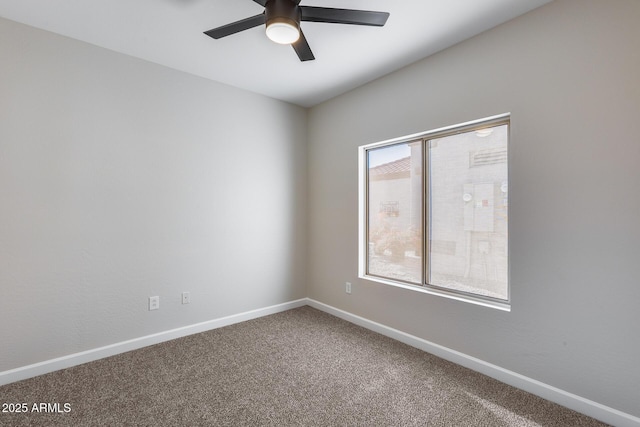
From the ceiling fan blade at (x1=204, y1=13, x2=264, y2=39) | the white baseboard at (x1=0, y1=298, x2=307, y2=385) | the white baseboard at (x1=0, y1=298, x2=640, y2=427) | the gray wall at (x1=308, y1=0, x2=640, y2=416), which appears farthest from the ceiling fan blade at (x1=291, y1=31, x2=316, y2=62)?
the white baseboard at (x1=0, y1=298, x2=307, y2=385)

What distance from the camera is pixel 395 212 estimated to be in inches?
122

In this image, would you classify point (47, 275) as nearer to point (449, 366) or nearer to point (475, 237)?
point (449, 366)

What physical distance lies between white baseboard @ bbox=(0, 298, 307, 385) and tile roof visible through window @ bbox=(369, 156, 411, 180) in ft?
6.68

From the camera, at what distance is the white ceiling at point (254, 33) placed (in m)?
1.99

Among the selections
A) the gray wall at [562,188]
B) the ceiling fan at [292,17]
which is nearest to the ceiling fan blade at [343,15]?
the ceiling fan at [292,17]

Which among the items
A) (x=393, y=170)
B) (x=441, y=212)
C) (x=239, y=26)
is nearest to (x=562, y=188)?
(x=441, y=212)

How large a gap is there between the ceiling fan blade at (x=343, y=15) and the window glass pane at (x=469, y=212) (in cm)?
131

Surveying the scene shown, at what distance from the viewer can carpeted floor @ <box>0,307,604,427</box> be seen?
176 centimetres

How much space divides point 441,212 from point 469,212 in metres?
0.26

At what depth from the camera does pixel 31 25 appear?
7.20 ft

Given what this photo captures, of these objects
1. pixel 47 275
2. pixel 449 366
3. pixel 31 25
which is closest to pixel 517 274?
pixel 449 366

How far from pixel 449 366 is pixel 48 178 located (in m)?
3.52

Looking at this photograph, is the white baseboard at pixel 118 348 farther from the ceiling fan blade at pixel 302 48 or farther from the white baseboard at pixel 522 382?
the ceiling fan blade at pixel 302 48

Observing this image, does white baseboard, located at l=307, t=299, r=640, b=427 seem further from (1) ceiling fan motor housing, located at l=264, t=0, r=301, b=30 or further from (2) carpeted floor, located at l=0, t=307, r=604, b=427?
(1) ceiling fan motor housing, located at l=264, t=0, r=301, b=30
